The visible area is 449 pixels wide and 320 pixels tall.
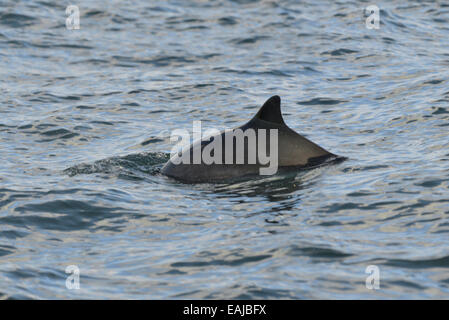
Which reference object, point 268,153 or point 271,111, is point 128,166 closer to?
point 268,153

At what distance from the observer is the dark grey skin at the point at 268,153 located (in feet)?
38.4

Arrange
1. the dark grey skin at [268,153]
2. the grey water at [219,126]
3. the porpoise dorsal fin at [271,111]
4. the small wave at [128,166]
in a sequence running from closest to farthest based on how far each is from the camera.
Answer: the grey water at [219,126] < the porpoise dorsal fin at [271,111] < the dark grey skin at [268,153] < the small wave at [128,166]

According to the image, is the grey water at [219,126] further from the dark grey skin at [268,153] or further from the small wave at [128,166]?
the dark grey skin at [268,153]

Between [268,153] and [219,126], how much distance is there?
424 cm

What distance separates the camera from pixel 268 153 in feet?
38.8

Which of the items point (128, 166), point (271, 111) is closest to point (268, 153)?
point (271, 111)

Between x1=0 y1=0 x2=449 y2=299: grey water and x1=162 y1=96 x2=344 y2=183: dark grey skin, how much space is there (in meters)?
0.24

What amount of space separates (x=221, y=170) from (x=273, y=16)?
15223 mm

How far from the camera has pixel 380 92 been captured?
17906 mm

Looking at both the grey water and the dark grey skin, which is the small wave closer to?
the grey water

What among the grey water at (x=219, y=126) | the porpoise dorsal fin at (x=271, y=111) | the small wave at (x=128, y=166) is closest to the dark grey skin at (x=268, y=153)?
the porpoise dorsal fin at (x=271, y=111)

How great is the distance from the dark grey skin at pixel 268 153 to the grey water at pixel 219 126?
24 cm

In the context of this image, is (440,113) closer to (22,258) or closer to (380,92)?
(380,92)

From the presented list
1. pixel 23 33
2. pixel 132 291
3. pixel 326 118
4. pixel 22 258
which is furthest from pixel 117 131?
pixel 23 33
